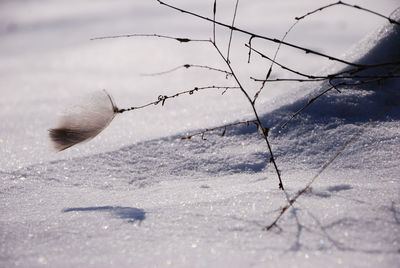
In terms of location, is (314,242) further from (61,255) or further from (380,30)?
(380,30)

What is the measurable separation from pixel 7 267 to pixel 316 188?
627 millimetres

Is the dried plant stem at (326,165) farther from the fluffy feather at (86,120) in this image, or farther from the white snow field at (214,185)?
the fluffy feather at (86,120)

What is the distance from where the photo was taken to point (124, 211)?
873mm

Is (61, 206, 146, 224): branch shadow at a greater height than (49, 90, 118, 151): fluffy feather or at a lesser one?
lesser

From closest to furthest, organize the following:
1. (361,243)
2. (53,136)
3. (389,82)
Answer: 1. (361,243)
2. (53,136)
3. (389,82)

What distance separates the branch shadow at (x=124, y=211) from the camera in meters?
0.84

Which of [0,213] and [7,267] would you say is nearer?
[7,267]

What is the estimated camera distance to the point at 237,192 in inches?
36.1

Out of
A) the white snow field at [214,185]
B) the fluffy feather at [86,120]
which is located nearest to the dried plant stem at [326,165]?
the white snow field at [214,185]

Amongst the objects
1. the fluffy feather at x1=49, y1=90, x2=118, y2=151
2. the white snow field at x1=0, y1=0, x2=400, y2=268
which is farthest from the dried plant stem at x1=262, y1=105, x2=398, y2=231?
the fluffy feather at x1=49, y1=90, x2=118, y2=151

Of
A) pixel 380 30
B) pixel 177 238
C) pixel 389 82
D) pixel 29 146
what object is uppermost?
pixel 380 30

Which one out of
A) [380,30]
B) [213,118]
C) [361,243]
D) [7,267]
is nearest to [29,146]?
[213,118]

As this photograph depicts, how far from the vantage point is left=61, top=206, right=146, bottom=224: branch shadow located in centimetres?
84

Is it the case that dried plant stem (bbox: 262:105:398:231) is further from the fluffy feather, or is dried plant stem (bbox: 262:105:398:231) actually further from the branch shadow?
the fluffy feather
